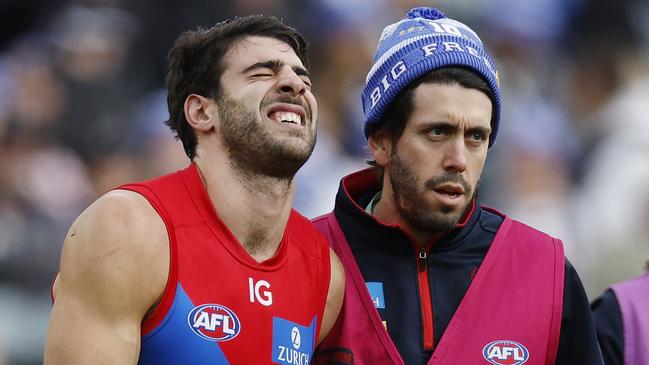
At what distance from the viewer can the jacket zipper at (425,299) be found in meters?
3.88

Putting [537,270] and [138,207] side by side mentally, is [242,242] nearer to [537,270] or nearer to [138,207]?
[138,207]

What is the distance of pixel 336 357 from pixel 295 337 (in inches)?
6.8

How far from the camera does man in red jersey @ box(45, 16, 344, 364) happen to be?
3.50 m

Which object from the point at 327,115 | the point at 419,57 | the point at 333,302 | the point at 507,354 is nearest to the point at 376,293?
the point at 333,302

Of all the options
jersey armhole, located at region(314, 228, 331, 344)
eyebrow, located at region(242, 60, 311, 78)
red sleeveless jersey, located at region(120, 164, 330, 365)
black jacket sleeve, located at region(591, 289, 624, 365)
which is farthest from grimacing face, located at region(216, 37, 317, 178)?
black jacket sleeve, located at region(591, 289, 624, 365)

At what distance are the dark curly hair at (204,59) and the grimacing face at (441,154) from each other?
0.58 metres

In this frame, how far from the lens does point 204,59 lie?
4.16 meters

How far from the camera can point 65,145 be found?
7.12m

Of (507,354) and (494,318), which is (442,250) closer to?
(494,318)

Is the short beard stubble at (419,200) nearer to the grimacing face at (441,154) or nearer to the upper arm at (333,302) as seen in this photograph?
the grimacing face at (441,154)

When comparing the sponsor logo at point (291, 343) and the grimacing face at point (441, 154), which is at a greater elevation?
the grimacing face at point (441, 154)

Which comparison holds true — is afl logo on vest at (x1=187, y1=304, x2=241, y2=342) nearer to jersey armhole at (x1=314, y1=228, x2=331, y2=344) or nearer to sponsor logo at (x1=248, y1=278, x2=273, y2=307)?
sponsor logo at (x1=248, y1=278, x2=273, y2=307)

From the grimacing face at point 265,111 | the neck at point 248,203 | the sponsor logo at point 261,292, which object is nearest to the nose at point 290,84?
the grimacing face at point 265,111

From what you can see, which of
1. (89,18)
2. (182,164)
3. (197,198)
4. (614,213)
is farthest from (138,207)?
(614,213)
